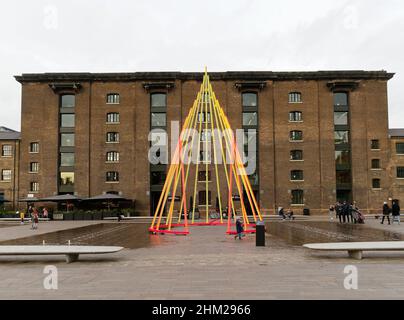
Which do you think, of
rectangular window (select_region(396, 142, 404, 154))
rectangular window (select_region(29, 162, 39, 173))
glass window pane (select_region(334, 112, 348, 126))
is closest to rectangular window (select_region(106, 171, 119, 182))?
rectangular window (select_region(29, 162, 39, 173))

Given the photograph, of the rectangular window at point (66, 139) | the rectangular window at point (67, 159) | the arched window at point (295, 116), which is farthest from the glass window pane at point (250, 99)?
the rectangular window at point (67, 159)

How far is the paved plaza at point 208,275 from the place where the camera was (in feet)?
27.0

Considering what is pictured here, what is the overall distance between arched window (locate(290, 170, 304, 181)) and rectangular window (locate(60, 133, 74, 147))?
26794 mm

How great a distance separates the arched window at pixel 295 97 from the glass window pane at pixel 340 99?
14.3 feet

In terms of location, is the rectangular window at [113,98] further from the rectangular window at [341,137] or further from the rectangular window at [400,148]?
the rectangular window at [400,148]

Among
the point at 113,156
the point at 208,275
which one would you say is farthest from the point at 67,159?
the point at 208,275

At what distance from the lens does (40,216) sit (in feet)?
139

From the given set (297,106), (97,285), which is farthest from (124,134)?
(97,285)

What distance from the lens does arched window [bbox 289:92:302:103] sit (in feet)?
158

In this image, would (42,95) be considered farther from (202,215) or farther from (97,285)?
(97,285)

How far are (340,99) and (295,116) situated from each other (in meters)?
5.87

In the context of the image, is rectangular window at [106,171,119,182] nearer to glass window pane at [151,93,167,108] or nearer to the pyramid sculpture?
the pyramid sculpture

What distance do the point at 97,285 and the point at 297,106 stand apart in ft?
139

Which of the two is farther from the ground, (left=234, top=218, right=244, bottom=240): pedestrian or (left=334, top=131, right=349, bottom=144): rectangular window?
(left=334, top=131, right=349, bottom=144): rectangular window
